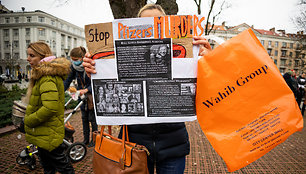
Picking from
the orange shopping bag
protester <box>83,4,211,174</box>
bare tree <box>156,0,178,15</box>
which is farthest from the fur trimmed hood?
bare tree <box>156,0,178,15</box>

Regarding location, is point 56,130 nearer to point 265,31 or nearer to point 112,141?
point 112,141

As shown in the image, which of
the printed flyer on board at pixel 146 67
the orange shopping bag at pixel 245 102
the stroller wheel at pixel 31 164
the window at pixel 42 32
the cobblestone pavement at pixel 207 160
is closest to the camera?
the orange shopping bag at pixel 245 102

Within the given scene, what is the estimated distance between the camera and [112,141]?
4.21ft

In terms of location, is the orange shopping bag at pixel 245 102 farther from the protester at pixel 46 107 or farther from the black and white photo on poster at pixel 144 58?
the protester at pixel 46 107

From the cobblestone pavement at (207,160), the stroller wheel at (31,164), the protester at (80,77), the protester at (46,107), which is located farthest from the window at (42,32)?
the protester at (46,107)

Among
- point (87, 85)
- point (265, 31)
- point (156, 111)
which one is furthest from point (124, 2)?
point (265, 31)

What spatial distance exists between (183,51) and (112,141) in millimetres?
913

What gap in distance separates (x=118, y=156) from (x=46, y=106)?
111cm

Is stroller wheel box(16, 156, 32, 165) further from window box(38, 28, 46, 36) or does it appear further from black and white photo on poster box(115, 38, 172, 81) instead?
window box(38, 28, 46, 36)

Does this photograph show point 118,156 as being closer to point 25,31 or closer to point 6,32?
point 25,31

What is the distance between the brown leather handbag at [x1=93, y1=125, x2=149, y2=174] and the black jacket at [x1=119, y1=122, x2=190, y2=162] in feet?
0.35

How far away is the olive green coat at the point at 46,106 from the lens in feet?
5.82

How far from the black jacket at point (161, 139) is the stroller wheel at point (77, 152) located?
2.50 metres

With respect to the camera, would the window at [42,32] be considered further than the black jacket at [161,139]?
Yes
